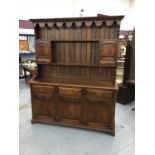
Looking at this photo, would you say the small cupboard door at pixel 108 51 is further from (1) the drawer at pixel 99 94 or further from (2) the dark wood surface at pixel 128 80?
(2) the dark wood surface at pixel 128 80

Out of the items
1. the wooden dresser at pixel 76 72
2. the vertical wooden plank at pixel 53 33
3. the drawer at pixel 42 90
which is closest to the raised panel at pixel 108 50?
the wooden dresser at pixel 76 72

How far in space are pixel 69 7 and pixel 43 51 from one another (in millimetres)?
4129

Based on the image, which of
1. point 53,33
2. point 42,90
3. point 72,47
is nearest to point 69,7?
point 53,33

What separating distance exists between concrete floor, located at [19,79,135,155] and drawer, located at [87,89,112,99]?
2.10ft

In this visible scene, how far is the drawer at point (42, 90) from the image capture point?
2850 mm

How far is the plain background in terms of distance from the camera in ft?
1.93

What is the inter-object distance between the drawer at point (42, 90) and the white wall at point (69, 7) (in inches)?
150

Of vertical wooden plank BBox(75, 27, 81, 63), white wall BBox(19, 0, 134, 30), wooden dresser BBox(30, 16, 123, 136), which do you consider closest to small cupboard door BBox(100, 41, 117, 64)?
wooden dresser BBox(30, 16, 123, 136)

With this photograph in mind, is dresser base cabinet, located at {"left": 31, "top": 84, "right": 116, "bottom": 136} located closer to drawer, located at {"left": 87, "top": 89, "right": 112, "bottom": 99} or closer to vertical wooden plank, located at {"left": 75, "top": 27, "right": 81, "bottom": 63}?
drawer, located at {"left": 87, "top": 89, "right": 112, "bottom": 99}
